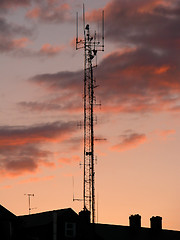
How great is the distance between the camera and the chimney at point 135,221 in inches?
3600

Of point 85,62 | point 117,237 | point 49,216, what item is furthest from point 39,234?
point 85,62

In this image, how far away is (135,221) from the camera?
300 feet

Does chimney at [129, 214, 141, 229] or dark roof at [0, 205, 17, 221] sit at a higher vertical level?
chimney at [129, 214, 141, 229]

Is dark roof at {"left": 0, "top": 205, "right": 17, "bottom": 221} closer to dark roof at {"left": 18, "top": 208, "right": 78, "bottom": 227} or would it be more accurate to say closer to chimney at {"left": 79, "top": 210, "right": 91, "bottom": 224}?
dark roof at {"left": 18, "top": 208, "right": 78, "bottom": 227}

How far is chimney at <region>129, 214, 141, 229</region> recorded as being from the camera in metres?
91.4

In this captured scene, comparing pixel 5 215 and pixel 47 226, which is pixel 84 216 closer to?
pixel 47 226

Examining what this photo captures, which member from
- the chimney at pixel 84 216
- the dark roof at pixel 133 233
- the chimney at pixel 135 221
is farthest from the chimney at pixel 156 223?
the chimney at pixel 84 216

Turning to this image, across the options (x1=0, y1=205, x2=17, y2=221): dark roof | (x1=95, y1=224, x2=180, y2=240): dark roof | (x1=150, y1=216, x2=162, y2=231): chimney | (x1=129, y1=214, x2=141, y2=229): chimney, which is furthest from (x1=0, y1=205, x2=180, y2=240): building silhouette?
(x1=150, y1=216, x2=162, y2=231): chimney

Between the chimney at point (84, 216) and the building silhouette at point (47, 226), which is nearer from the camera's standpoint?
the building silhouette at point (47, 226)

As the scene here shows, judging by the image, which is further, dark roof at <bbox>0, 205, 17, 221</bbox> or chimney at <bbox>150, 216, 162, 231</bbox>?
chimney at <bbox>150, 216, 162, 231</bbox>

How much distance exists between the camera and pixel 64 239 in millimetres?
79125

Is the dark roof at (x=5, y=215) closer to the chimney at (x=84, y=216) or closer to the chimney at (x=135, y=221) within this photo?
the chimney at (x=84, y=216)

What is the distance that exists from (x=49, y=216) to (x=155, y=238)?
605 inches

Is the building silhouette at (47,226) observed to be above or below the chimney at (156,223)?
below
